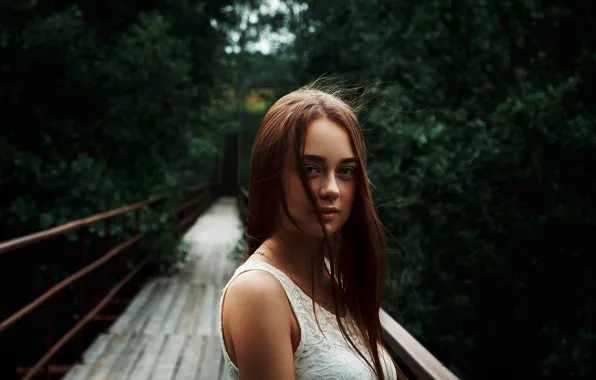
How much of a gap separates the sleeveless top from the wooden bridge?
3.00ft

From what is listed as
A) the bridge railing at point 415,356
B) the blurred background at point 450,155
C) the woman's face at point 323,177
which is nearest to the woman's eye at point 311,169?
the woman's face at point 323,177

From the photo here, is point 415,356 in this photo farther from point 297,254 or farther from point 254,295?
point 254,295

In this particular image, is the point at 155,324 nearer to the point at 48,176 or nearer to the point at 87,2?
the point at 48,176

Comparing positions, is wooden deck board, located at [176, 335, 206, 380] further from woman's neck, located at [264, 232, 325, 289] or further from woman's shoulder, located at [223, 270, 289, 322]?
woman's shoulder, located at [223, 270, 289, 322]

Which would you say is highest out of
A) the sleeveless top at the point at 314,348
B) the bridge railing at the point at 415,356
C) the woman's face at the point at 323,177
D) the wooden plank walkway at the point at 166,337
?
the woman's face at the point at 323,177

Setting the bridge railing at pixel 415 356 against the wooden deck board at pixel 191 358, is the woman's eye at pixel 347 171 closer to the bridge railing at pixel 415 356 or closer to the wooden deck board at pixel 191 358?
the bridge railing at pixel 415 356

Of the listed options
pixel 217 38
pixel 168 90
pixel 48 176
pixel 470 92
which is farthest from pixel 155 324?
pixel 217 38

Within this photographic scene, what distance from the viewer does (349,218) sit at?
144 centimetres

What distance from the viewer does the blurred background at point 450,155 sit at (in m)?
5.55

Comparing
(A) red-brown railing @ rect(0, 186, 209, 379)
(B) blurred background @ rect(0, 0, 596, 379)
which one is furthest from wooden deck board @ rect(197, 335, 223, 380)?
Result: (B) blurred background @ rect(0, 0, 596, 379)

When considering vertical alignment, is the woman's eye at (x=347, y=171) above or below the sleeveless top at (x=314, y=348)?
above

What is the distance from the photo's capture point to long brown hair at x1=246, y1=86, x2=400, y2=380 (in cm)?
129

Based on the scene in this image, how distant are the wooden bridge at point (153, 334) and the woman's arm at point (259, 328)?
1.09m

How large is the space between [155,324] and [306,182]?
6.70 m
